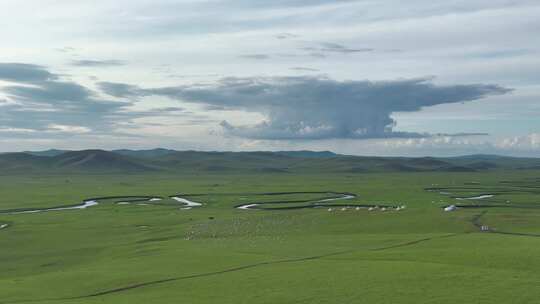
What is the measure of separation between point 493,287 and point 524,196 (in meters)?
112

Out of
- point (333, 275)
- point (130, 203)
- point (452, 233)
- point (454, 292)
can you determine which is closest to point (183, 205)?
point (130, 203)

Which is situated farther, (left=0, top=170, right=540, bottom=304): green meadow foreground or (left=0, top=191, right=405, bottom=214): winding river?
(left=0, top=191, right=405, bottom=214): winding river

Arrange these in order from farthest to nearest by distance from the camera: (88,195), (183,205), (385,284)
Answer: (88,195)
(183,205)
(385,284)

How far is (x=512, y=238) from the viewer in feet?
183

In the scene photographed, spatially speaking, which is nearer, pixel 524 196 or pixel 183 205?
pixel 183 205

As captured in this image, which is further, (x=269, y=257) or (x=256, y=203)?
(x=256, y=203)

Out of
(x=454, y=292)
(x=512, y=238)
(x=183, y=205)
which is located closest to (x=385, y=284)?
(x=454, y=292)

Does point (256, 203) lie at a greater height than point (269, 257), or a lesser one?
lesser

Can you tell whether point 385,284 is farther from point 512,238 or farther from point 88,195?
point 88,195

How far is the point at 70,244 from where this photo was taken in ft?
224

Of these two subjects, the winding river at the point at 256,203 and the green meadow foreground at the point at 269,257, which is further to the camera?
the winding river at the point at 256,203

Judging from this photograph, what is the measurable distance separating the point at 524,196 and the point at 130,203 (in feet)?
282

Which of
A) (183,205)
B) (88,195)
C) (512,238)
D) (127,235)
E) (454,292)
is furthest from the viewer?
(88,195)

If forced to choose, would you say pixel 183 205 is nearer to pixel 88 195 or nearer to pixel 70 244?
pixel 88 195
